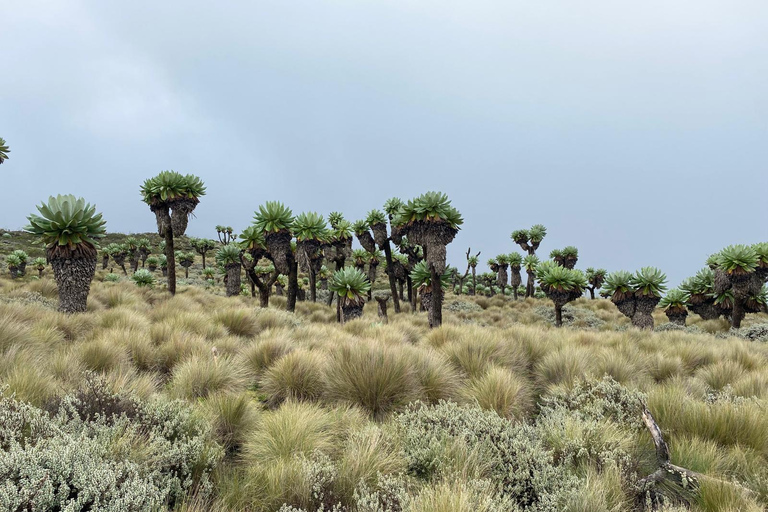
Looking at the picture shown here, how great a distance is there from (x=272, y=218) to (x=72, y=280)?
7496 mm

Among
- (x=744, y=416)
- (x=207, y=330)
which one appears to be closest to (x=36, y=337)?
(x=207, y=330)

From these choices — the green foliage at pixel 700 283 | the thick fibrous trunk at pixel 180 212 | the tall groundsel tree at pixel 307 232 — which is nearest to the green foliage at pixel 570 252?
the green foliage at pixel 700 283

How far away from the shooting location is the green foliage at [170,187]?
14672mm

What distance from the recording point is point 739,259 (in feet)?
43.8

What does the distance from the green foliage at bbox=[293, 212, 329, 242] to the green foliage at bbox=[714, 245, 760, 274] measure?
56.2 feet

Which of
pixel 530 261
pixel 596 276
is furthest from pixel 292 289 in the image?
pixel 596 276

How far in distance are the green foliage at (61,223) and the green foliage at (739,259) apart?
871 inches

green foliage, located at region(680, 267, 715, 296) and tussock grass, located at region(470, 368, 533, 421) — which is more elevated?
green foliage, located at region(680, 267, 715, 296)

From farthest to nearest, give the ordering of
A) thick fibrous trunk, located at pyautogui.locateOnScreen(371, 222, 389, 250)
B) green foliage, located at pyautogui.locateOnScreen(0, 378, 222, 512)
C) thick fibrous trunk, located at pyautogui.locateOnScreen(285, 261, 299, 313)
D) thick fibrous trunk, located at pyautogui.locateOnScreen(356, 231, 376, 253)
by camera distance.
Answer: thick fibrous trunk, located at pyautogui.locateOnScreen(356, 231, 376, 253) < thick fibrous trunk, located at pyautogui.locateOnScreen(371, 222, 389, 250) < thick fibrous trunk, located at pyautogui.locateOnScreen(285, 261, 299, 313) < green foliage, located at pyautogui.locateOnScreen(0, 378, 222, 512)

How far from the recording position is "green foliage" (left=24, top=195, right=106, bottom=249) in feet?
27.9

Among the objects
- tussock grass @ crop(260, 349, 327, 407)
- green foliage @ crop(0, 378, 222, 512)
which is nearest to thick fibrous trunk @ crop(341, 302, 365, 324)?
tussock grass @ crop(260, 349, 327, 407)

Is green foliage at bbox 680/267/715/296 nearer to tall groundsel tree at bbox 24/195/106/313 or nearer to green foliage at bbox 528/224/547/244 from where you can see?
green foliage at bbox 528/224/547/244

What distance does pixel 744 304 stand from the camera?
15461 mm

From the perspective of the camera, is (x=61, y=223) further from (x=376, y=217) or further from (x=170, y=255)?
(x=376, y=217)
